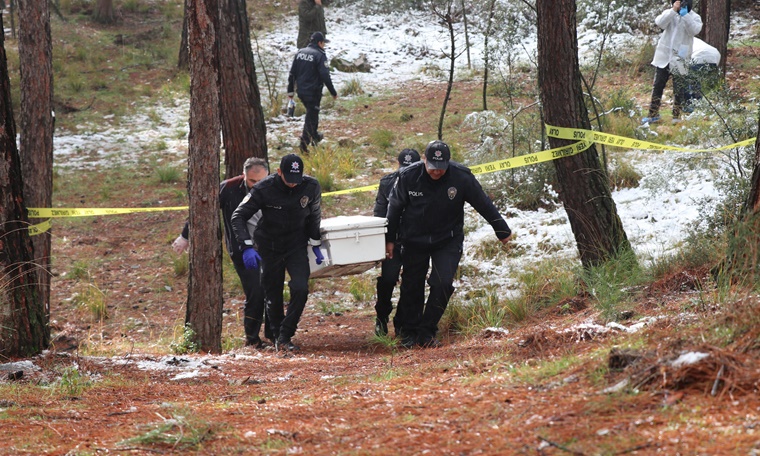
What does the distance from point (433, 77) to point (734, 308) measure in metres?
15.6

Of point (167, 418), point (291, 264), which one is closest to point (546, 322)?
point (291, 264)

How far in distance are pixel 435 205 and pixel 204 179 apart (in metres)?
1.99

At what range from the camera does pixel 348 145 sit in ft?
48.6

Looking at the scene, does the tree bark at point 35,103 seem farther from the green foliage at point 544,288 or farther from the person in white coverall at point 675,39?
the person in white coverall at point 675,39

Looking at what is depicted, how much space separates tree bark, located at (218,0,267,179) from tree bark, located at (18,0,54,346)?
290 centimetres

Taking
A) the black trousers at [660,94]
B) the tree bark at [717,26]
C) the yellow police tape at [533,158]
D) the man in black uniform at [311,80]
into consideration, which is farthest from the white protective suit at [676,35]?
the man in black uniform at [311,80]

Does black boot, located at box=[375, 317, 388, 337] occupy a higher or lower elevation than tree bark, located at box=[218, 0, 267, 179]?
lower

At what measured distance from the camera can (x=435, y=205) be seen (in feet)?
24.6

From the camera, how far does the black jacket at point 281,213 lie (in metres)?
7.90

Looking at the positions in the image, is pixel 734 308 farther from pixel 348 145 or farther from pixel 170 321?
pixel 348 145

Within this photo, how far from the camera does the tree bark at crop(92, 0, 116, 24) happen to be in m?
22.0

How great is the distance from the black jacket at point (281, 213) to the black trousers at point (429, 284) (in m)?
0.88

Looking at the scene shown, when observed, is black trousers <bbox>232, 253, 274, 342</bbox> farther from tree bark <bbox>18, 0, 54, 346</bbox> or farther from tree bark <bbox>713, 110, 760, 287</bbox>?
tree bark <bbox>713, 110, 760, 287</bbox>

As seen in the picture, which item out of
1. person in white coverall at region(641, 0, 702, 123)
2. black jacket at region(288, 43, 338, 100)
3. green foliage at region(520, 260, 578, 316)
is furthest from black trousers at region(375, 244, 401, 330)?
black jacket at region(288, 43, 338, 100)
